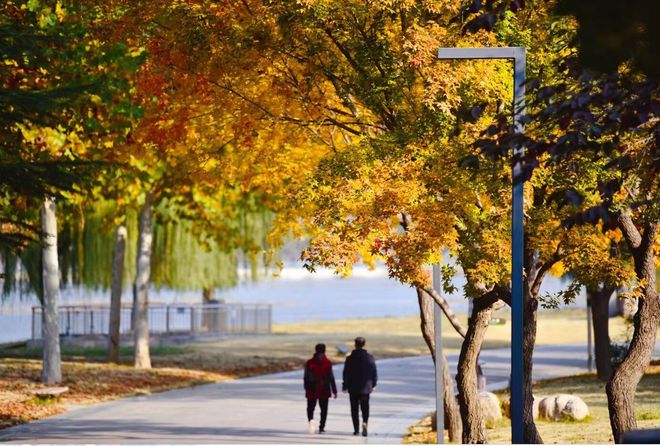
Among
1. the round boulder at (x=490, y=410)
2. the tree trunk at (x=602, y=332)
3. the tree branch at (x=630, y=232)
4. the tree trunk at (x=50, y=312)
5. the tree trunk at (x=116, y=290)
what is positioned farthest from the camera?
the tree trunk at (x=116, y=290)

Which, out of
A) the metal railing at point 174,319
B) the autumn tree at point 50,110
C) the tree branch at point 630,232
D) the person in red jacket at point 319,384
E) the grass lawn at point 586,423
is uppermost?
the autumn tree at point 50,110

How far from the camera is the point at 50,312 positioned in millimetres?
31766

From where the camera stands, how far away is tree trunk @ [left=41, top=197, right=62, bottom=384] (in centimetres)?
3120

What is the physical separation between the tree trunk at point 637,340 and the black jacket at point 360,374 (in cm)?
507

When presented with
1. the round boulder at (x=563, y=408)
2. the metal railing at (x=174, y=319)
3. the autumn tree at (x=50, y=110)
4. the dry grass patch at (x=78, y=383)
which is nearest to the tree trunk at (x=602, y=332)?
the round boulder at (x=563, y=408)

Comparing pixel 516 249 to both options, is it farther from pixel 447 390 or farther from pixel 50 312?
pixel 50 312

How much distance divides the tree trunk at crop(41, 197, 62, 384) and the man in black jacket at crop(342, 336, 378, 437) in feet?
33.5

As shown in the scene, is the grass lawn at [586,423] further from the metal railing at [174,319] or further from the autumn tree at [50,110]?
the metal railing at [174,319]

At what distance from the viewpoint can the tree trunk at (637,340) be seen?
1855 cm

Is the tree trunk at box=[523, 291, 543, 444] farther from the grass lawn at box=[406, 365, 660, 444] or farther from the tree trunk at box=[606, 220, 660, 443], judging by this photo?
the grass lawn at box=[406, 365, 660, 444]

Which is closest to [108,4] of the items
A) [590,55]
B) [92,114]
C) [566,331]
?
[92,114]

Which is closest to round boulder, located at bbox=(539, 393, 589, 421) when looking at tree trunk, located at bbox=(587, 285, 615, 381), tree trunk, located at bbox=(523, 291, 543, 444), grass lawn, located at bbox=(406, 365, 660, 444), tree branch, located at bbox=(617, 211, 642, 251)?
grass lawn, located at bbox=(406, 365, 660, 444)

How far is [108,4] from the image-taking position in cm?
2369

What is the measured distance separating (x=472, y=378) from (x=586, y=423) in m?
4.21
